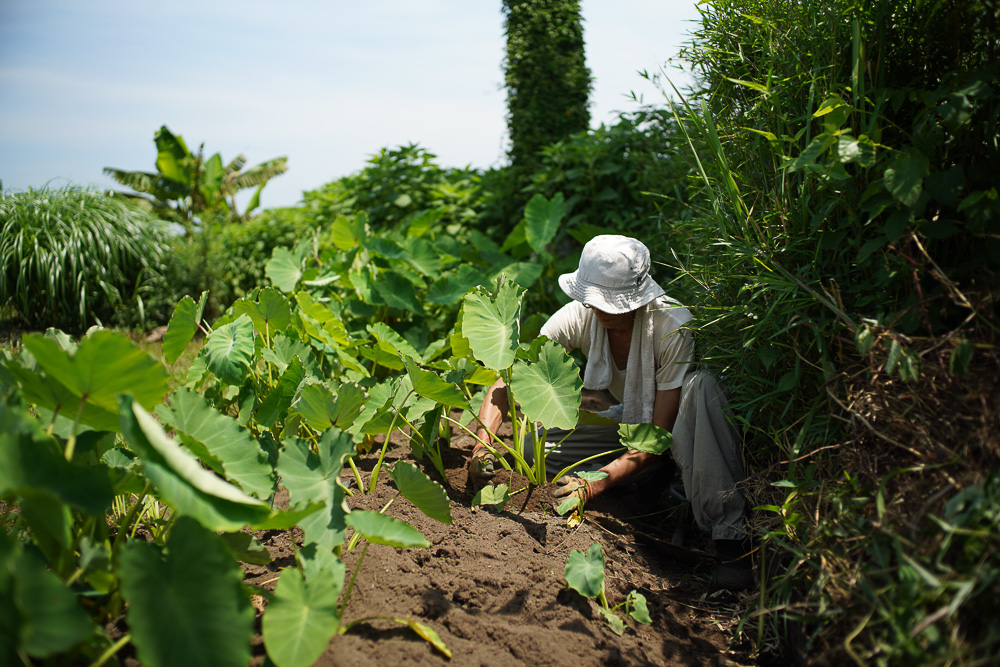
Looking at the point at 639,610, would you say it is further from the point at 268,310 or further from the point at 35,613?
the point at 268,310

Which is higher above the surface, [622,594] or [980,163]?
[980,163]

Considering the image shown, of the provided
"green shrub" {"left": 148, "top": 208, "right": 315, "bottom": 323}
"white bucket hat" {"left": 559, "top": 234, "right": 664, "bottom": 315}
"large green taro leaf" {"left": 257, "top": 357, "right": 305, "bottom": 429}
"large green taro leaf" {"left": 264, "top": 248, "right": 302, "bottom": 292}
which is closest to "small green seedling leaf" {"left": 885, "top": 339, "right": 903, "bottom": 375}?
"white bucket hat" {"left": 559, "top": 234, "right": 664, "bottom": 315}

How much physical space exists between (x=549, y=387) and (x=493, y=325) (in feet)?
0.96

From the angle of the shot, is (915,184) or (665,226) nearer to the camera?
(915,184)

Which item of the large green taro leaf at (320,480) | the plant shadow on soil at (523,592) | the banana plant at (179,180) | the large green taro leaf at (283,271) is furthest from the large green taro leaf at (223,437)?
the banana plant at (179,180)

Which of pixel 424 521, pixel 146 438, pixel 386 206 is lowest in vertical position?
pixel 424 521

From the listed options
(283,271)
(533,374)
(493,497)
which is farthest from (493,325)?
(283,271)

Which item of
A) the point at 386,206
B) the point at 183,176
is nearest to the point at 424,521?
the point at 386,206

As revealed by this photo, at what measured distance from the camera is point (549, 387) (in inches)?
72.0

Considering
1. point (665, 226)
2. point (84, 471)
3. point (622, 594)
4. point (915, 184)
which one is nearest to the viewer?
point (84, 471)

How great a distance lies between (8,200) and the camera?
182 inches

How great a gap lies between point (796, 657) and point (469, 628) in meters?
0.71

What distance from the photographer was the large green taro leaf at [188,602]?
3.18 ft

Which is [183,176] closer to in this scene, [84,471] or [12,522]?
[12,522]
